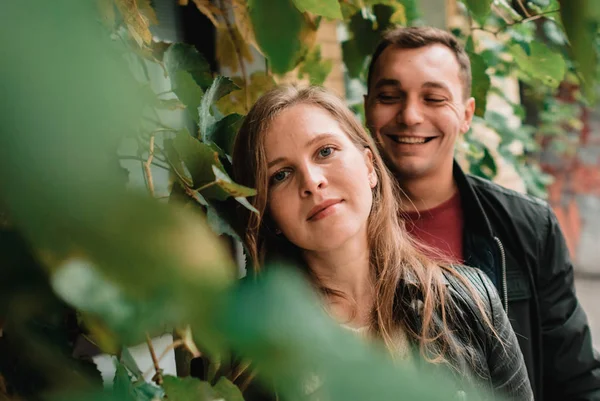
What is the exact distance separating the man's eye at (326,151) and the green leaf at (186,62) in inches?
7.9

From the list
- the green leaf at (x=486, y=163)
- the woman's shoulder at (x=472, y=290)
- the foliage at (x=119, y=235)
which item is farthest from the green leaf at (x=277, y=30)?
the green leaf at (x=486, y=163)

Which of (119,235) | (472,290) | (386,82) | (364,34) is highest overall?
(119,235)

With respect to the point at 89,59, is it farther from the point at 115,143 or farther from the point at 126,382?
the point at 126,382

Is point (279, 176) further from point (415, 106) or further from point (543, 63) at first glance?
point (543, 63)

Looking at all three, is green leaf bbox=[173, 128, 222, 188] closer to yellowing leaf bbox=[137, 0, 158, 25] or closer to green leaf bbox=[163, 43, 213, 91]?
green leaf bbox=[163, 43, 213, 91]

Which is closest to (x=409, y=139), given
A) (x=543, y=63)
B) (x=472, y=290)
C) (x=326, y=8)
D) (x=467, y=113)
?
→ (x=467, y=113)

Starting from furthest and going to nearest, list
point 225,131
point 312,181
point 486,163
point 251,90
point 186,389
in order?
point 486,163
point 251,90
point 312,181
point 225,131
point 186,389

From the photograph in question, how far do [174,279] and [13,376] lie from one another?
0.26 m

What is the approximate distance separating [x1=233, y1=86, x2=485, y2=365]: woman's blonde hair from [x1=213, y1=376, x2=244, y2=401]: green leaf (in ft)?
1.64

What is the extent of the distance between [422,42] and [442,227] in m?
0.41

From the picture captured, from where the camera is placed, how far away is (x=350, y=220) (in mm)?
944

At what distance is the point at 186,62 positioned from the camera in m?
0.81

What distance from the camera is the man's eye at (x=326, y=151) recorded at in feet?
3.16

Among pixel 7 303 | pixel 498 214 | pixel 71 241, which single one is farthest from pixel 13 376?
pixel 498 214
